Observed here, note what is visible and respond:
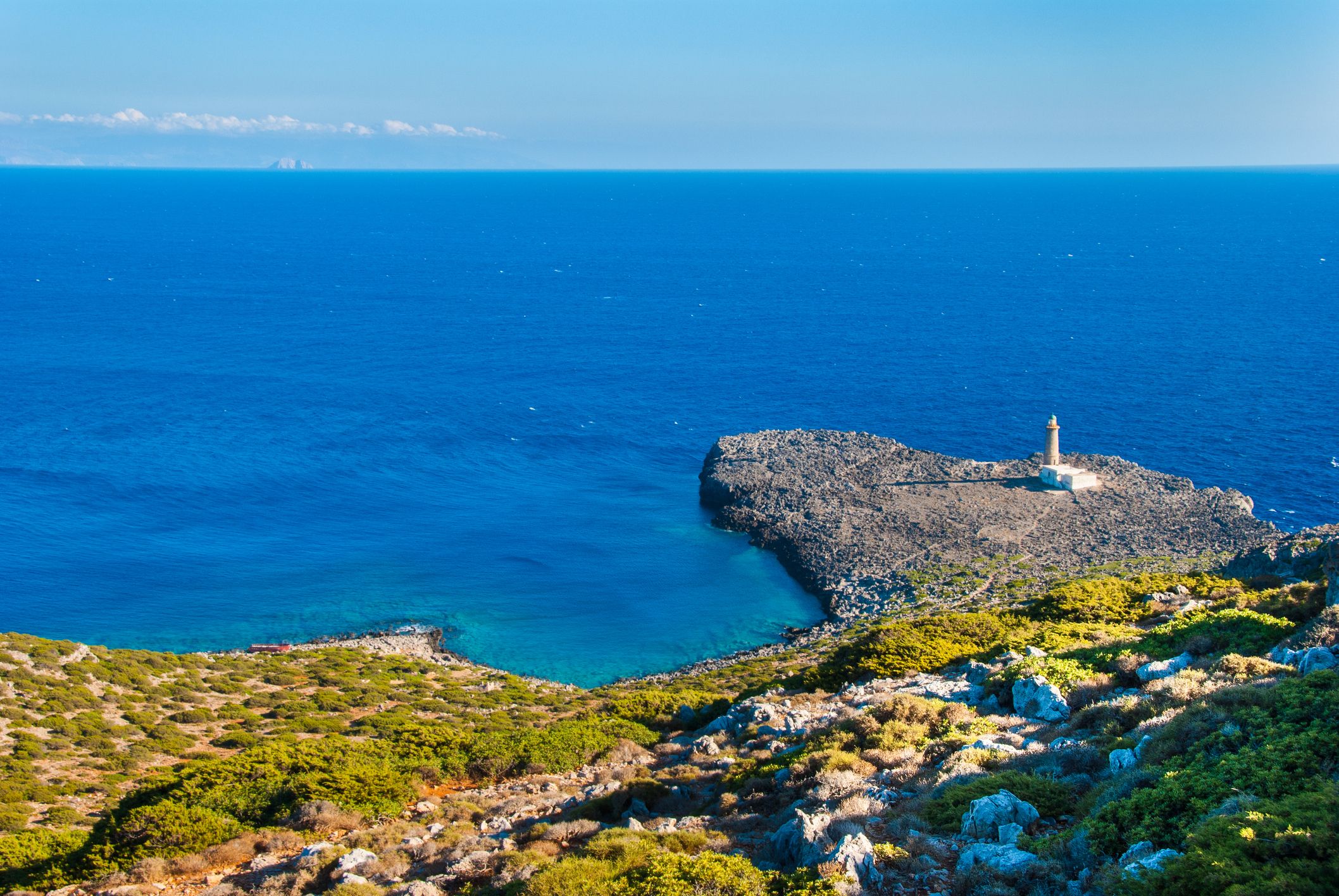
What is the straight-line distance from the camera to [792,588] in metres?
59.1

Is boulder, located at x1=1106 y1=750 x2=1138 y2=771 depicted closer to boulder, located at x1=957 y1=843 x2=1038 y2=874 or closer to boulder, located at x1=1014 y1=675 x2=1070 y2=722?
boulder, located at x1=957 y1=843 x2=1038 y2=874

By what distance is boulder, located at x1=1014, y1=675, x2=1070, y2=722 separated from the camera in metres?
23.3

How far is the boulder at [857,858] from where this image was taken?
1552 cm

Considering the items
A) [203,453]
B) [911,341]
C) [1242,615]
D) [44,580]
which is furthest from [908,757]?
[911,341]

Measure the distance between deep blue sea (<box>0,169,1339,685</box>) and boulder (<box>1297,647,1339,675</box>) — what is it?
33.6 m

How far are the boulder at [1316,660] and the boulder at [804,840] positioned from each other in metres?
10.9

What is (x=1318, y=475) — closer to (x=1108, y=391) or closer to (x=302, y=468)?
(x=1108, y=391)

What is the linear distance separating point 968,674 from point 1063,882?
14.5 meters

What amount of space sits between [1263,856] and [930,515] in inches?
2001

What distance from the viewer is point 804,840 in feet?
55.2

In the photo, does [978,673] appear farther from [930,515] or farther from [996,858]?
[930,515]

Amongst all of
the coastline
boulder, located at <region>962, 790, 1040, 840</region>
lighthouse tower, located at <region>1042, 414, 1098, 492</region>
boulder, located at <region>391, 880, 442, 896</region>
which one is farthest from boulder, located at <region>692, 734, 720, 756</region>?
lighthouse tower, located at <region>1042, 414, 1098, 492</region>

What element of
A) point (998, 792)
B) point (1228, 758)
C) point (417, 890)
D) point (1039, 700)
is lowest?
A: point (417, 890)

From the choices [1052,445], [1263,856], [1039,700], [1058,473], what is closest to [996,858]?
[1263,856]
